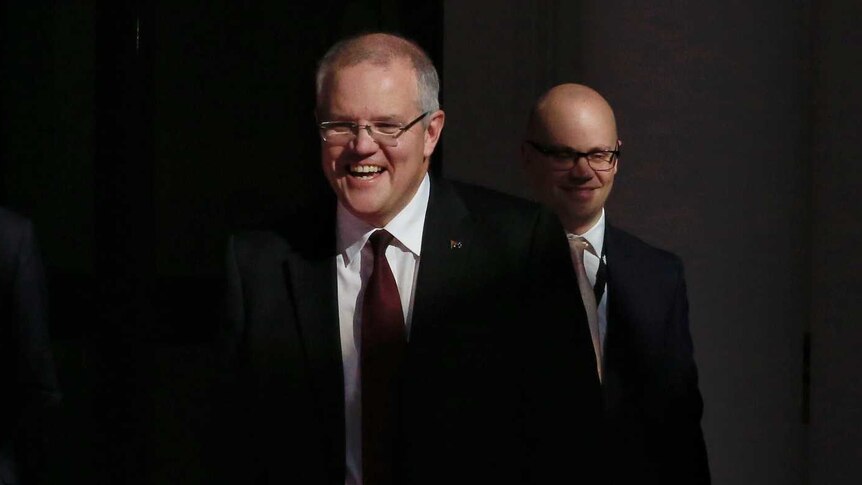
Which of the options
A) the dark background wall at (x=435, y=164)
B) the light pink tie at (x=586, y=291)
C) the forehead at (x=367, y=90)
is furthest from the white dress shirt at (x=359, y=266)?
the dark background wall at (x=435, y=164)

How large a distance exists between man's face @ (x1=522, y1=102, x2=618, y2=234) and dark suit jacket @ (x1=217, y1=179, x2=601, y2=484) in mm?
602

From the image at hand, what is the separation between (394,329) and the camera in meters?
2.79

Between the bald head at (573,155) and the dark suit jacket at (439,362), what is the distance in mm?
602

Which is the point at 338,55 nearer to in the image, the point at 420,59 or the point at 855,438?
the point at 420,59

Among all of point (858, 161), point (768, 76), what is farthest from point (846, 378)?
point (768, 76)

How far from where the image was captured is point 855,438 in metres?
4.34

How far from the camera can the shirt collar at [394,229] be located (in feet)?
9.44

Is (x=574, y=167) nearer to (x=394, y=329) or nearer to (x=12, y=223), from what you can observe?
(x=394, y=329)

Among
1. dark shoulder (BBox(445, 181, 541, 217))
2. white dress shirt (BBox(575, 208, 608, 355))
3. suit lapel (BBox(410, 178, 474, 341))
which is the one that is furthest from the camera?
white dress shirt (BBox(575, 208, 608, 355))

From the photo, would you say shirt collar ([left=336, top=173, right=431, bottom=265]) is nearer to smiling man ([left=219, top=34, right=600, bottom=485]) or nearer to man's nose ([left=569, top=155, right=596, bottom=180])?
smiling man ([left=219, top=34, right=600, bottom=485])

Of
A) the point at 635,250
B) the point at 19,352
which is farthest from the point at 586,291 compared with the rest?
the point at 19,352

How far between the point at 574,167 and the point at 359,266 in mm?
863

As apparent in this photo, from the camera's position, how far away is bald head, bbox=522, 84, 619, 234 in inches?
139

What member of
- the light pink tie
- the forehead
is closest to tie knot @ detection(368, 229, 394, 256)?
the forehead
